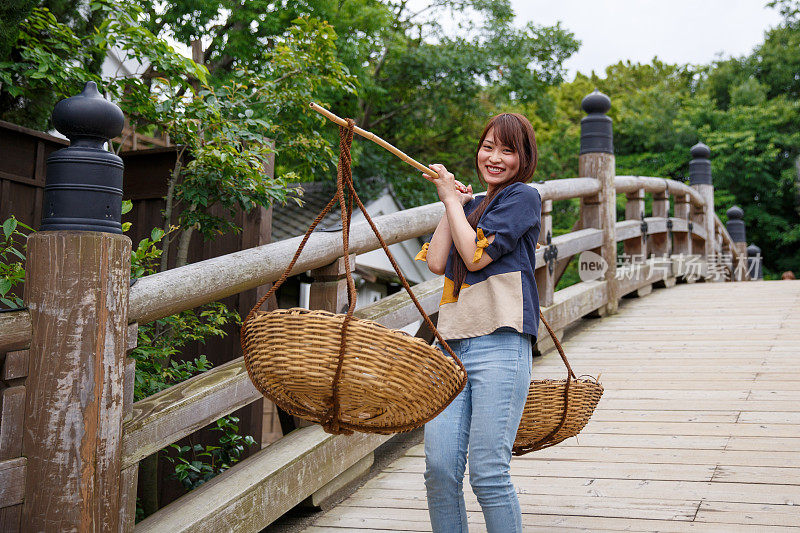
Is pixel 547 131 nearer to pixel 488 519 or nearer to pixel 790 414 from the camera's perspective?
pixel 790 414

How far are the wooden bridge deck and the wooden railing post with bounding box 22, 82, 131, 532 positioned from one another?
3.62 ft

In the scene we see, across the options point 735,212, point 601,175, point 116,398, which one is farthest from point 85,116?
point 735,212

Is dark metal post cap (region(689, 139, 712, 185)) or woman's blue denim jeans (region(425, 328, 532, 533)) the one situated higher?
dark metal post cap (region(689, 139, 712, 185))

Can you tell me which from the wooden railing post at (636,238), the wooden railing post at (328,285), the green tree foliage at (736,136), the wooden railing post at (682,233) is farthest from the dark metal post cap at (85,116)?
the green tree foliage at (736,136)

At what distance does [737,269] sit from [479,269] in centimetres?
1023

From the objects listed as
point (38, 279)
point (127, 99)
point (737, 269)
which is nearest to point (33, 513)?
point (38, 279)

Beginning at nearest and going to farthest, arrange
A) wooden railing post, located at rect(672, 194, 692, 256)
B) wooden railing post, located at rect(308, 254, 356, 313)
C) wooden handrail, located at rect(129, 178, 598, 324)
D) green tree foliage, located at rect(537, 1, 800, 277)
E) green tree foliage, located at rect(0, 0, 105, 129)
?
wooden handrail, located at rect(129, 178, 598, 324), wooden railing post, located at rect(308, 254, 356, 313), green tree foliage, located at rect(0, 0, 105, 129), wooden railing post, located at rect(672, 194, 692, 256), green tree foliage, located at rect(537, 1, 800, 277)

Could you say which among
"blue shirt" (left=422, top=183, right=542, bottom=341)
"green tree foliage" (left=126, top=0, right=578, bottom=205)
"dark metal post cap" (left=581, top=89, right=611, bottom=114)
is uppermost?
"green tree foliage" (left=126, top=0, right=578, bottom=205)

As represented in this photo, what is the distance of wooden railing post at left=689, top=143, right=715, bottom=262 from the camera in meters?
9.41

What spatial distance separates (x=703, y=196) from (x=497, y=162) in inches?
319

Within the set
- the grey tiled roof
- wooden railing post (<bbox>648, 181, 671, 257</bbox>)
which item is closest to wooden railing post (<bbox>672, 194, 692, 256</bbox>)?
wooden railing post (<bbox>648, 181, 671, 257</bbox>)

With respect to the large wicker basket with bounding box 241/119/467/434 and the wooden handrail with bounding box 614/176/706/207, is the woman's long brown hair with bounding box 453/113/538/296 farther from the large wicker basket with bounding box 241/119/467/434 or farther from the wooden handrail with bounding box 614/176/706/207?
the wooden handrail with bounding box 614/176/706/207

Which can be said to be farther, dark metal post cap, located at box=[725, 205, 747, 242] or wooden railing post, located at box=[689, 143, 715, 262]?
dark metal post cap, located at box=[725, 205, 747, 242]

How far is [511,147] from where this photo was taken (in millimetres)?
2230
